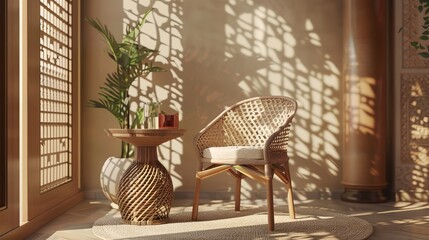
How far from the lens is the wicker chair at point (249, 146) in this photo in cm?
295

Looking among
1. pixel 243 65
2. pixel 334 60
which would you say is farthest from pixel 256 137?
pixel 334 60

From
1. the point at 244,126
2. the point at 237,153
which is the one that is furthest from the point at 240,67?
the point at 237,153

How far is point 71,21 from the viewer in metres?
3.83

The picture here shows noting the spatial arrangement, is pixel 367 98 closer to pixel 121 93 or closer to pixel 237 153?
pixel 237 153

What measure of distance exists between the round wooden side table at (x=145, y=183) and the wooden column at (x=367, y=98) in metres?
1.58

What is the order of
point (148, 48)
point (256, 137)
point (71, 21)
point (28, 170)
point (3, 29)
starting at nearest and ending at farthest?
point (3, 29)
point (28, 170)
point (256, 137)
point (71, 21)
point (148, 48)

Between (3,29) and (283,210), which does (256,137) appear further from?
(3,29)

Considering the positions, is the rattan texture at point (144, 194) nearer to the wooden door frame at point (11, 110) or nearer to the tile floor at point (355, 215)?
the tile floor at point (355, 215)

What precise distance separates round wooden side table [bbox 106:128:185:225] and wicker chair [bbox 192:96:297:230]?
232 mm

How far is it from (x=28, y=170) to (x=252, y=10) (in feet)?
7.33

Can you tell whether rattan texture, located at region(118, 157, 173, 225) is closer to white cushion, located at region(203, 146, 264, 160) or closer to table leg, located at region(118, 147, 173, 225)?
table leg, located at region(118, 147, 173, 225)

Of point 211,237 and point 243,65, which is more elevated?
point 243,65

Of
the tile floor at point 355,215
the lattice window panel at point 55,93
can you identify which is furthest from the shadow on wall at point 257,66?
the lattice window panel at point 55,93

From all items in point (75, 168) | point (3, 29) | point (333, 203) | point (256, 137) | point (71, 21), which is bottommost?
point (333, 203)
